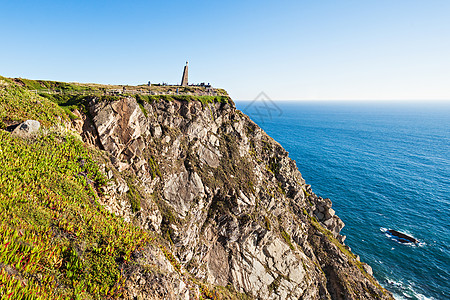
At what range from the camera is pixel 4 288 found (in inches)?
319

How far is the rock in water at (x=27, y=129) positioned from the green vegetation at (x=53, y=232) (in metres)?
0.92

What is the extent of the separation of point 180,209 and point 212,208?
20.9ft

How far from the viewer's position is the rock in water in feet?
63.7

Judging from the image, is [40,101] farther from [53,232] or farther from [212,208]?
[212,208]

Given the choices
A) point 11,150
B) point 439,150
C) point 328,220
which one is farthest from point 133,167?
point 439,150

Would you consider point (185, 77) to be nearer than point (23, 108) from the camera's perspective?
No

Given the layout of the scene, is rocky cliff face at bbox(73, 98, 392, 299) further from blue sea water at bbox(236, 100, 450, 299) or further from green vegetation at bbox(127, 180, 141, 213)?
blue sea water at bbox(236, 100, 450, 299)

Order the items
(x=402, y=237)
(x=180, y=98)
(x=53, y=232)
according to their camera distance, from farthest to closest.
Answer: (x=402, y=237) < (x=180, y=98) < (x=53, y=232)

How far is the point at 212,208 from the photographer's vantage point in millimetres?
36469

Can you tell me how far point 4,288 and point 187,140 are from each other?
1273 inches

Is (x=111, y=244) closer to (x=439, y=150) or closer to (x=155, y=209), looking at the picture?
(x=155, y=209)

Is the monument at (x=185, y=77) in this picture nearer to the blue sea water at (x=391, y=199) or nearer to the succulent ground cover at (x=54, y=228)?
the blue sea water at (x=391, y=199)

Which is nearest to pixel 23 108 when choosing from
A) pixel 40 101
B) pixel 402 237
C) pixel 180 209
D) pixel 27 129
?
pixel 40 101

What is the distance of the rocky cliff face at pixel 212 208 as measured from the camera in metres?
29.3
